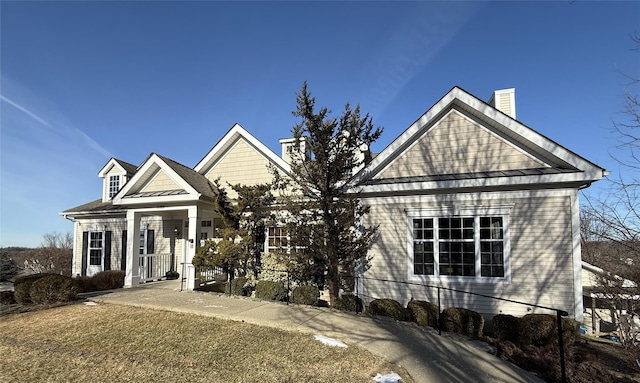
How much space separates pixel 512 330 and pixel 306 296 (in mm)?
5211

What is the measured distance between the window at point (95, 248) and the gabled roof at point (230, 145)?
774 centimetres

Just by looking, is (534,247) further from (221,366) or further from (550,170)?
(221,366)

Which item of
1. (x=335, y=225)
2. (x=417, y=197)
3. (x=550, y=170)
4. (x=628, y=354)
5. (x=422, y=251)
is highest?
(x=550, y=170)

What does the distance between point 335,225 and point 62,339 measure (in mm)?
6658

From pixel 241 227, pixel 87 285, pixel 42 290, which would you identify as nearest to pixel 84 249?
pixel 87 285

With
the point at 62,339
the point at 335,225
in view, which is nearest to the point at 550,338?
the point at 335,225

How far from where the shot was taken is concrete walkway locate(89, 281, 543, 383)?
5.71 metres

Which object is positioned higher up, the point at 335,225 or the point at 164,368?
the point at 335,225

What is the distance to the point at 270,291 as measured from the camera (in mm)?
10383

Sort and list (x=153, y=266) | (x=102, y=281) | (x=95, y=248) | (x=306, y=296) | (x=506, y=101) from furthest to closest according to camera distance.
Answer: (x=95, y=248) → (x=153, y=266) → (x=506, y=101) → (x=102, y=281) → (x=306, y=296)

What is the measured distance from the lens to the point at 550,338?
8.12 m

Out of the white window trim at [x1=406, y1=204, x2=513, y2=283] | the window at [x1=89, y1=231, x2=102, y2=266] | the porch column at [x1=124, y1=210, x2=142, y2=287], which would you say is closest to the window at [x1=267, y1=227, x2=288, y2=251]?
the white window trim at [x1=406, y1=204, x2=513, y2=283]

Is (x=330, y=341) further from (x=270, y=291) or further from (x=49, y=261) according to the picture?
(x=49, y=261)

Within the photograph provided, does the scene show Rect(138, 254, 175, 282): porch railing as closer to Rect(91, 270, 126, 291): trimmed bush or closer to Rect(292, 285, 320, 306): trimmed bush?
Rect(91, 270, 126, 291): trimmed bush
